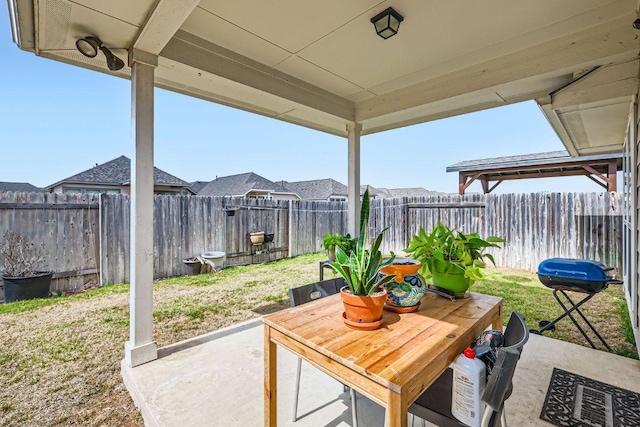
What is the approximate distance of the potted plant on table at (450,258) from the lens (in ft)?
4.95

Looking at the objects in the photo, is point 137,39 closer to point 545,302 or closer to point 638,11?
point 638,11

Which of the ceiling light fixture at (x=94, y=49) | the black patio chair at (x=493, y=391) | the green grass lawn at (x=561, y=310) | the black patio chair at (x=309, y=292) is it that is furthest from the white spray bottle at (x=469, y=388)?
the ceiling light fixture at (x=94, y=49)

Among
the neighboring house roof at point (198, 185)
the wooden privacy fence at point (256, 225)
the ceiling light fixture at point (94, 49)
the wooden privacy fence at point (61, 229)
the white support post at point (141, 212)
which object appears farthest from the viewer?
the neighboring house roof at point (198, 185)

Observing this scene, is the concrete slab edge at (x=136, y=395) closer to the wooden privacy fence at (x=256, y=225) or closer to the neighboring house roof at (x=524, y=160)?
the wooden privacy fence at (x=256, y=225)

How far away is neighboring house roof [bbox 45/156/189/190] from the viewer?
33.5 feet

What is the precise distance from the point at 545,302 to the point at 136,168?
4.80 meters

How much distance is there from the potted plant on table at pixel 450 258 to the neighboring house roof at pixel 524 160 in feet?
20.6

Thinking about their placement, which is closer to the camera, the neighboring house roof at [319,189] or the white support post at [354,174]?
the white support post at [354,174]

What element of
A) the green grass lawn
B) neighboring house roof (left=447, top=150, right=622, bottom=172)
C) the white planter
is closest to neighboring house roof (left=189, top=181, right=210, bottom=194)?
the white planter

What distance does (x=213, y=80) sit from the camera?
8.29 feet

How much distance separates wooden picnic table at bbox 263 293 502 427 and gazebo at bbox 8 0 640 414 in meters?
1.43

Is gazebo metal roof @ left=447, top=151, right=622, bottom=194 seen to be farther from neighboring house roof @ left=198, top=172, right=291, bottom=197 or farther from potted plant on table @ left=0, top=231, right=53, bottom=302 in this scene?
neighboring house roof @ left=198, top=172, right=291, bottom=197

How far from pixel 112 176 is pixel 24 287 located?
809cm

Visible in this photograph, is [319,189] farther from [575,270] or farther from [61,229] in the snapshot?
[575,270]
